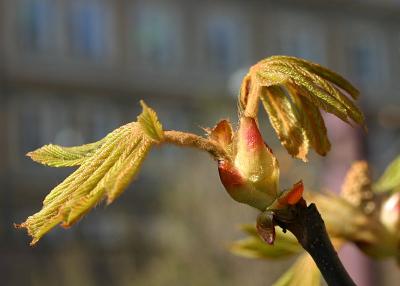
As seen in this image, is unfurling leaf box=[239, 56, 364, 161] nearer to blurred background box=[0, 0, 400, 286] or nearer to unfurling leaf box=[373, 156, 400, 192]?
unfurling leaf box=[373, 156, 400, 192]

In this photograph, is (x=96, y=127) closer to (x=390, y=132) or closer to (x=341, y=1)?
(x=341, y=1)

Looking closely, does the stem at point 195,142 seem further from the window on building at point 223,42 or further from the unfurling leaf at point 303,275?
the window on building at point 223,42

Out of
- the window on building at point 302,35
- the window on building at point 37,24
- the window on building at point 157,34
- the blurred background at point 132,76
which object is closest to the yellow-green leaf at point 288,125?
the blurred background at point 132,76

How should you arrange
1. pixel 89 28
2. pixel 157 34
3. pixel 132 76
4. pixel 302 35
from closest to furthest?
pixel 89 28 → pixel 132 76 → pixel 157 34 → pixel 302 35

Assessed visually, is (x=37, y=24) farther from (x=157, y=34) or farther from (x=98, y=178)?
(x=98, y=178)

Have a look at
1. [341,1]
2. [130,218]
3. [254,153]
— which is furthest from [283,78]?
[341,1]

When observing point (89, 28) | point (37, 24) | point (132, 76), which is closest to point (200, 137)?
point (37, 24)
